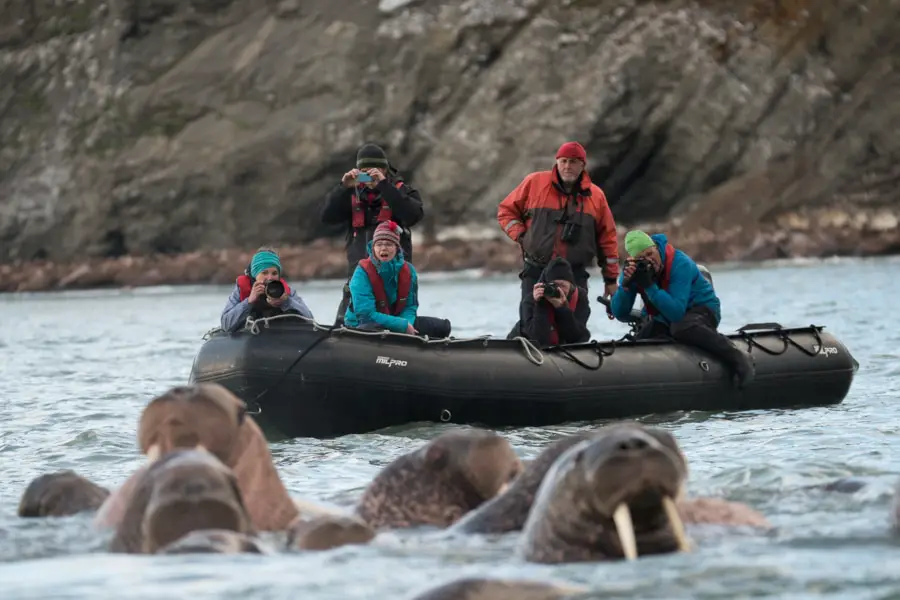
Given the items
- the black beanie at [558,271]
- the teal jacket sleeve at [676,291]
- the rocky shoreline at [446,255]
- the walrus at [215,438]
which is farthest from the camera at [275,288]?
the rocky shoreline at [446,255]

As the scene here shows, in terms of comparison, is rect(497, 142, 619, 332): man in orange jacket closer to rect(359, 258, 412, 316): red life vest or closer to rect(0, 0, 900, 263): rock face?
rect(359, 258, 412, 316): red life vest

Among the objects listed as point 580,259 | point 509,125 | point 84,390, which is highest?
Answer: point 509,125

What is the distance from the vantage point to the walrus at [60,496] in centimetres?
716

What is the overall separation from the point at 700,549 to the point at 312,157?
47.4 m

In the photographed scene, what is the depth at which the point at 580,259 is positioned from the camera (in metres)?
11.9

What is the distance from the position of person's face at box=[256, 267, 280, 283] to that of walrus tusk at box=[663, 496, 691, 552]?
Result: 5542 mm

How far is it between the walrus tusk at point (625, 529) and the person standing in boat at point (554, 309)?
19.5 feet

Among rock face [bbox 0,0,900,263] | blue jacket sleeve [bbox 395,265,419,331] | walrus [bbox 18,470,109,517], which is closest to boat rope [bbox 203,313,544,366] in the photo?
blue jacket sleeve [bbox 395,265,419,331]

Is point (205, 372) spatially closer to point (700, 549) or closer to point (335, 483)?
point (335, 483)

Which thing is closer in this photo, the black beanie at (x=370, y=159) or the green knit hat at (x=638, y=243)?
the green knit hat at (x=638, y=243)

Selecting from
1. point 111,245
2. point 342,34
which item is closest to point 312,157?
point 342,34

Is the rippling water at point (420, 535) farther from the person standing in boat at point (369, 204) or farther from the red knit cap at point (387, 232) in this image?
the person standing in boat at point (369, 204)

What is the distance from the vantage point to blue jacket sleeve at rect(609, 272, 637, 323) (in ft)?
37.1

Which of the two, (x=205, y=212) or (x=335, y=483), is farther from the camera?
(x=205, y=212)
